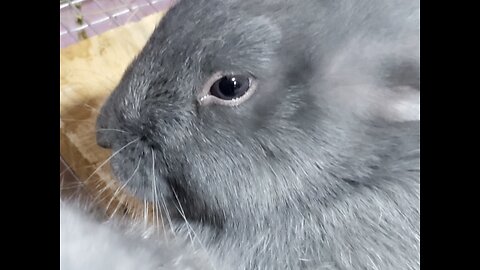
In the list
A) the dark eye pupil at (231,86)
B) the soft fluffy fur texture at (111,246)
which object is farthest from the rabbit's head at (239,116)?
the soft fluffy fur texture at (111,246)

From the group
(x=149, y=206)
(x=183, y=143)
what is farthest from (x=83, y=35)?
(x=183, y=143)

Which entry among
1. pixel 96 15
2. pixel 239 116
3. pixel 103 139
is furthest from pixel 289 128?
pixel 96 15

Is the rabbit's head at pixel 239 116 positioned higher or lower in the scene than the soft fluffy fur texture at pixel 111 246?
higher

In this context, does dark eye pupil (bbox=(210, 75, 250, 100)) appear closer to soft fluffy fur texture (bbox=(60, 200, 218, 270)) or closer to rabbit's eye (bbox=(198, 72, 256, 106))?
rabbit's eye (bbox=(198, 72, 256, 106))

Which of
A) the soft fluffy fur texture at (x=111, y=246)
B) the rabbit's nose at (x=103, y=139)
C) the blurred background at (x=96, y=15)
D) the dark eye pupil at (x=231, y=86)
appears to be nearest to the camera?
the soft fluffy fur texture at (x=111, y=246)

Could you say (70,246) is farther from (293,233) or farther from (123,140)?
(293,233)

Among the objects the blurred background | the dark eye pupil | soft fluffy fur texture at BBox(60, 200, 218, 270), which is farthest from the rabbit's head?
the blurred background

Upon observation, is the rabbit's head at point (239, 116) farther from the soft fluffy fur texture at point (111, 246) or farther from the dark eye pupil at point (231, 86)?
the soft fluffy fur texture at point (111, 246)
